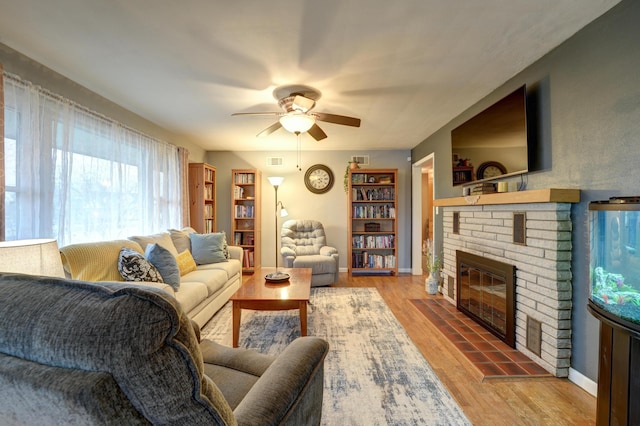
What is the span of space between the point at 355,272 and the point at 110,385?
16.6 ft

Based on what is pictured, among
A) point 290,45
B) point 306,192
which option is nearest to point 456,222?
point 290,45

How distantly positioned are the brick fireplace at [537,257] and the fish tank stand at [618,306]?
2.14 feet

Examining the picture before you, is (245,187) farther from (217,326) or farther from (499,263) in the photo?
(499,263)

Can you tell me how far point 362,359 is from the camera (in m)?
2.35

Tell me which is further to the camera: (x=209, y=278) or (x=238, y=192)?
(x=238, y=192)

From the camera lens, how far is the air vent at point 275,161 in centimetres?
571

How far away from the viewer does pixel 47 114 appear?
238 cm

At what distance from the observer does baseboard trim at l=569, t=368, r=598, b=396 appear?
190 centimetres

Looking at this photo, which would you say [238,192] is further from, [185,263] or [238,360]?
[238,360]

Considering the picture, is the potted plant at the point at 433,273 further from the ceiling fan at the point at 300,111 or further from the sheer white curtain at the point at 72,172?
the sheer white curtain at the point at 72,172

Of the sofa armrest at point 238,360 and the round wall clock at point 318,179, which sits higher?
the round wall clock at point 318,179

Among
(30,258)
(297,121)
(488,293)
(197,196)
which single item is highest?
(297,121)

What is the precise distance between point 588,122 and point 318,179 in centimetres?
418

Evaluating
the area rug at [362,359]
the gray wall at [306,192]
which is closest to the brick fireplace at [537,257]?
the area rug at [362,359]
